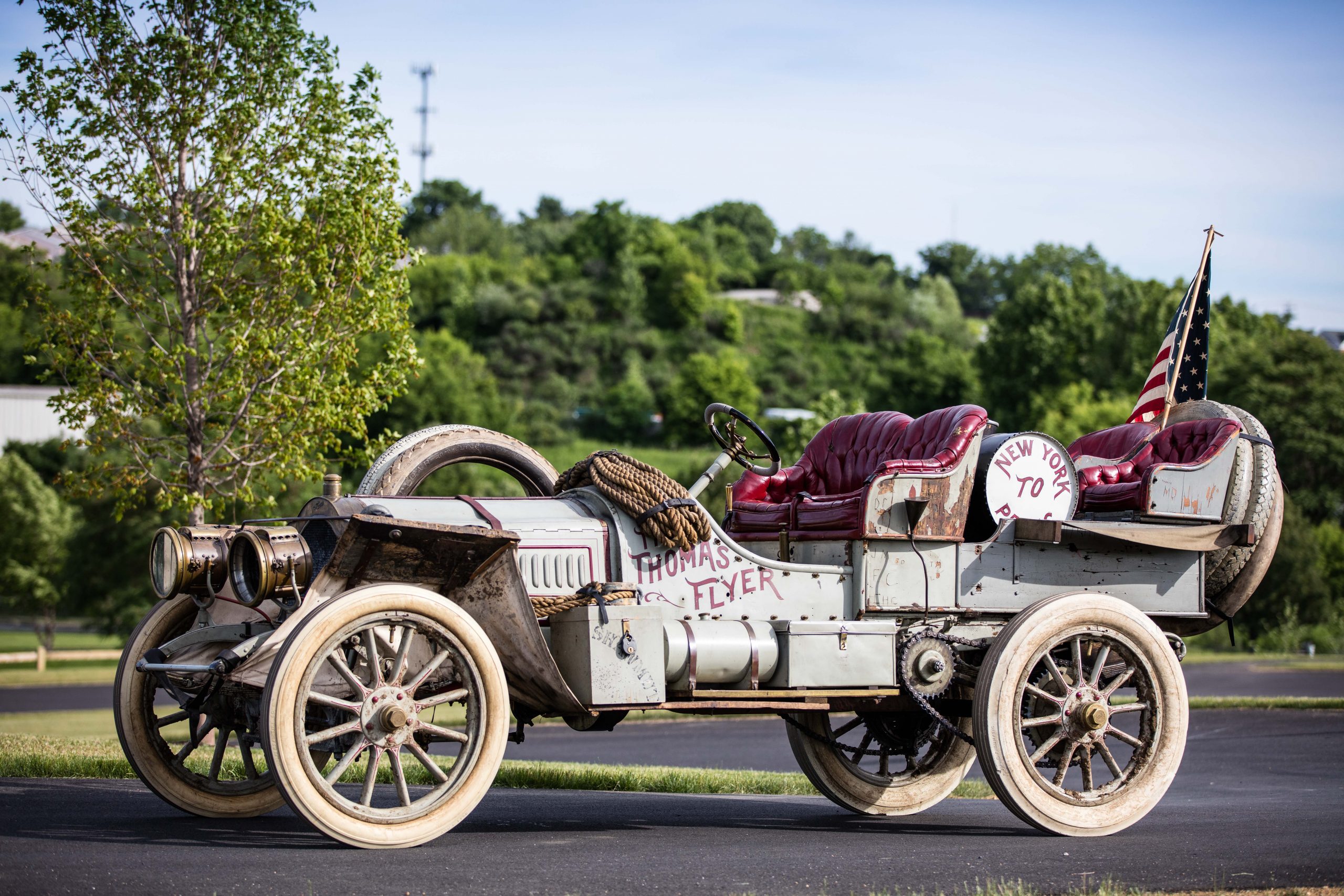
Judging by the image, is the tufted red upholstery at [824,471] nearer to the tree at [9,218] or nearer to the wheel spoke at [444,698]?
the wheel spoke at [444,698]

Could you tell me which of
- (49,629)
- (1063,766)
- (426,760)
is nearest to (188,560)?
(426,760)

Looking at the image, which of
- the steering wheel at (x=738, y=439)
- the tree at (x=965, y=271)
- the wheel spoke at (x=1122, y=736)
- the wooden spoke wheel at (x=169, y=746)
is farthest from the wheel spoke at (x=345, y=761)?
the tree at (x=965, y=271)

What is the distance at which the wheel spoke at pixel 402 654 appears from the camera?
6809 mm

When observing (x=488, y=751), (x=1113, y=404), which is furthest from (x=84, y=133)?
(x=1113, y=404)

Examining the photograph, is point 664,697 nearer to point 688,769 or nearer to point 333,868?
point 333,868

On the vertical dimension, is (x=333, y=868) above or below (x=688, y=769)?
above

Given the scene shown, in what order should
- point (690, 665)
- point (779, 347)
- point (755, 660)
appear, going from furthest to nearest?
point (779, 347)
point (755, 660)
point (690, 665)

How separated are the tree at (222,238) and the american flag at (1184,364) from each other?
23.1 ft

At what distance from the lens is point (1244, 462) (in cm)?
881

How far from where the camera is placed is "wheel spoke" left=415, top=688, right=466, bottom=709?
6789mm

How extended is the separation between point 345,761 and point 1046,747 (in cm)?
370

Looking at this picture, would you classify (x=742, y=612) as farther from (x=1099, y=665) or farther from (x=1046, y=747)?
(x=1099, y=665)

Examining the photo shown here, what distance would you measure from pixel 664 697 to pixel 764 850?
88 centimetres

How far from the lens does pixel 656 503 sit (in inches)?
303
